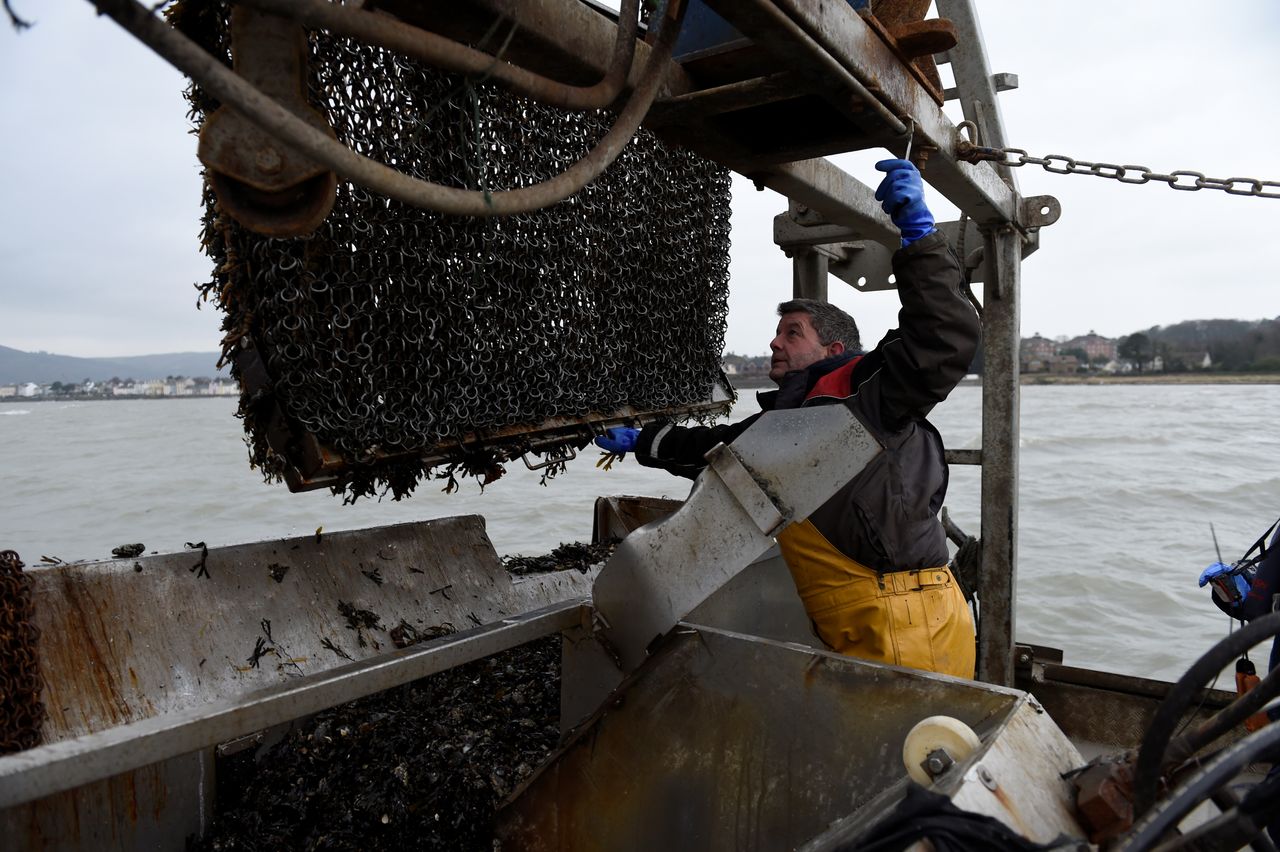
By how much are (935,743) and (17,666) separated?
6.64 feet

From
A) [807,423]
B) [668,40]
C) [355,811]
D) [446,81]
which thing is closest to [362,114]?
[446,81]

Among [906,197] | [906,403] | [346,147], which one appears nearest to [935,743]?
[906,403]

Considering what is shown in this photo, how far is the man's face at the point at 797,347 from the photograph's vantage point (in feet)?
10.2

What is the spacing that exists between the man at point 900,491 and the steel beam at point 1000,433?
95 centimetres

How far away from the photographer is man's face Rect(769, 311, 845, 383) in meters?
3.09

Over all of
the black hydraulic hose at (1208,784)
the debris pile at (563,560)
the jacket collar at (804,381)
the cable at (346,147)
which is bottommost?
the debris pile at (563,560)

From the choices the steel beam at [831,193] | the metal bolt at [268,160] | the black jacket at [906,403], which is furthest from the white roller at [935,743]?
the steel beam at [831,193]

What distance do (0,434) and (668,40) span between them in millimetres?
Result: 45791

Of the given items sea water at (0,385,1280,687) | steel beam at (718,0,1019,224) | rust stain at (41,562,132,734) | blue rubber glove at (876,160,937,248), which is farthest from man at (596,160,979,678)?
sea water at (0,385,1280,687)

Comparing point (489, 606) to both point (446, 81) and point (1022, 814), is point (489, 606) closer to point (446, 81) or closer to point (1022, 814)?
point (446, 81)

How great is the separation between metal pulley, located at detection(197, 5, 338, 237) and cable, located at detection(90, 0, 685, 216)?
29 centimetres

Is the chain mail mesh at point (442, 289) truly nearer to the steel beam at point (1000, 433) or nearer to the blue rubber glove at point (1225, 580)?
the steel beam at point (1000, 433)

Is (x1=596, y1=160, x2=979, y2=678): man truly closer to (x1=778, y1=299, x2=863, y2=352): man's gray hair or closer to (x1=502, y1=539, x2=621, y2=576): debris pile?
(x1=778, y1=299, x2=863, y2=352): man's gray hair

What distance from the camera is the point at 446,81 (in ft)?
7.85
